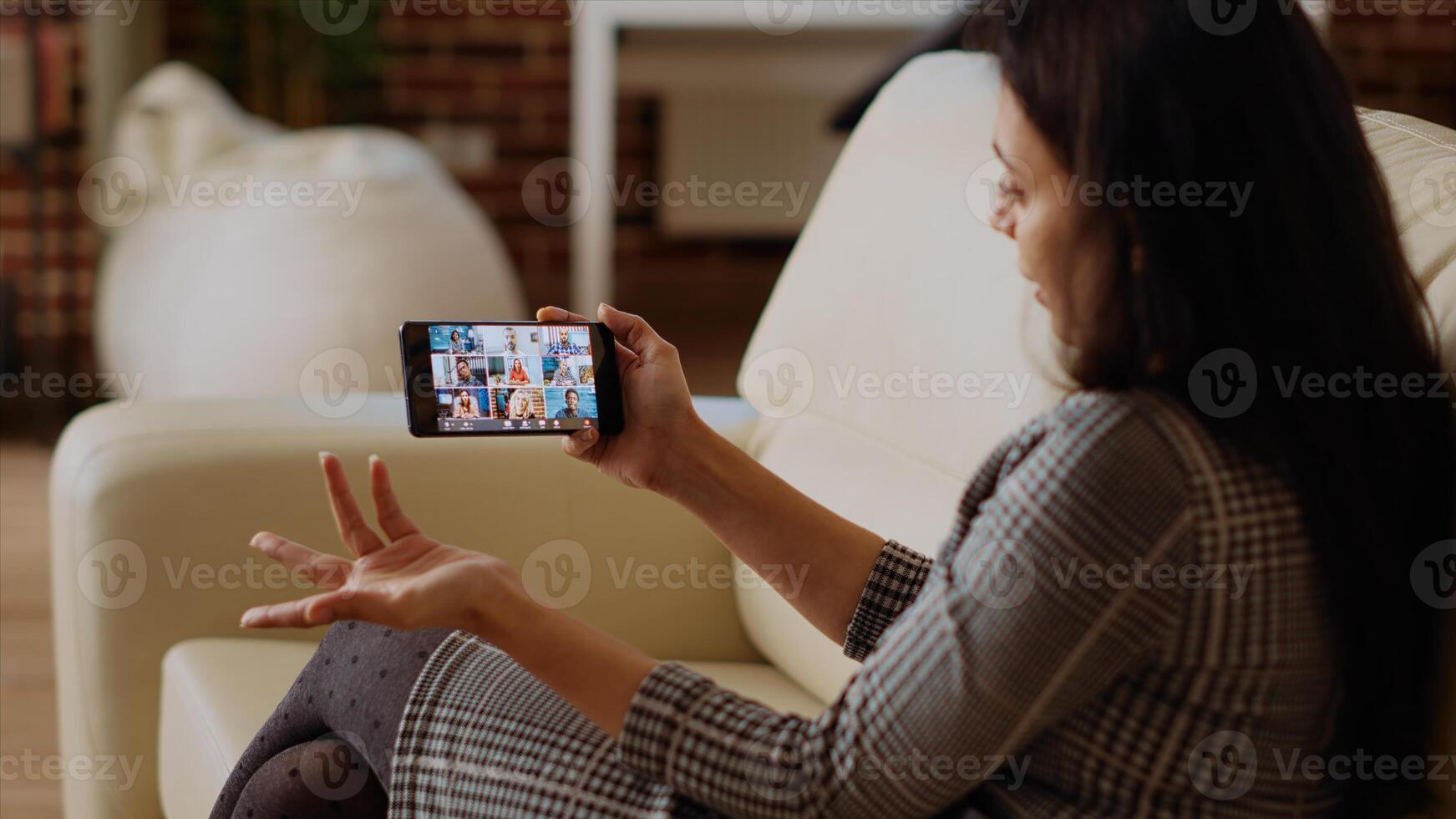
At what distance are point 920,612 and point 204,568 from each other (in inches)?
28.9

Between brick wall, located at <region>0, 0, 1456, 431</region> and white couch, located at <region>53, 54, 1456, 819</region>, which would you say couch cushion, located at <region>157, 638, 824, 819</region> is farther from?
brick wall, located at <region>0, 0, 1456, 431</region>

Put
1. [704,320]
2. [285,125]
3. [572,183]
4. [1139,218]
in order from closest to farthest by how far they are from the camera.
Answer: [1139,218], [285,125], [572,183], [704,320]

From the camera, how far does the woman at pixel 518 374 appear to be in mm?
876

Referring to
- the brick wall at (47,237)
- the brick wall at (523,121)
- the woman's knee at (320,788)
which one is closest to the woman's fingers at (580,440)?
the woman's knee at (320,788)

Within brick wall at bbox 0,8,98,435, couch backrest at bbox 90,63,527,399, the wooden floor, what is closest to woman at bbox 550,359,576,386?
the wooden floor

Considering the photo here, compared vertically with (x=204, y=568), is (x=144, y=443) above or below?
above

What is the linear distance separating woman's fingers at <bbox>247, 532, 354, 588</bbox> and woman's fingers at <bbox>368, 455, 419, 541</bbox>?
31 mm

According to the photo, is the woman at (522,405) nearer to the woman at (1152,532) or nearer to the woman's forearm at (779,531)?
the woman's forearm at (779,531)

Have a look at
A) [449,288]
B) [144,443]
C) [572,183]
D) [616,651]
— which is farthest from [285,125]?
[616,651]

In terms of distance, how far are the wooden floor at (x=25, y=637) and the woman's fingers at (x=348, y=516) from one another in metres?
0.86

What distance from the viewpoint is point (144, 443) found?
1135mm

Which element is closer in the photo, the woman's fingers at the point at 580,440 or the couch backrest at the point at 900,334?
the woman's fingers at the point at 580,440

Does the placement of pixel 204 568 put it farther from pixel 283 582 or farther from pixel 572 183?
pixel 572 183

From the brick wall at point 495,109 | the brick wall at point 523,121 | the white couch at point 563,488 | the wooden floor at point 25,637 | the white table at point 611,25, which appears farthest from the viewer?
the brick wall at point 523,121
